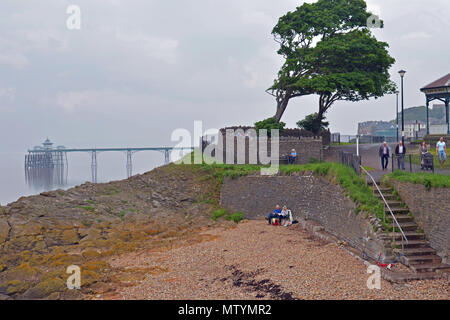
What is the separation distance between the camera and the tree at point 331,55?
24.6 meters

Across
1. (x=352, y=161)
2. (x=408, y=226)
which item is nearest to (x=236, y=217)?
(x=352, y=161)

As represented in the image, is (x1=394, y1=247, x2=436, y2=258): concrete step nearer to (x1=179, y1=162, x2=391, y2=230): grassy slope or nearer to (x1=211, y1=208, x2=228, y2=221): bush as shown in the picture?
(x1=179, y1=162, x2=391, y2=230): grassy slope

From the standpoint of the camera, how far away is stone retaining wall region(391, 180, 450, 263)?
9.21 meters

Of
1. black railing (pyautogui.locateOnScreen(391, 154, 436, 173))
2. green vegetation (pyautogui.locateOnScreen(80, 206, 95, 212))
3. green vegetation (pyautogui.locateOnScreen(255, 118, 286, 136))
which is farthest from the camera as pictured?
green vegetation (pyautogui.locateOnScreen(255, 118, 286, 136))

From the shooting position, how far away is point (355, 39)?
25391 millimetres

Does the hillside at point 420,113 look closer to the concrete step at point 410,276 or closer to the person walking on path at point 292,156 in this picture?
the person walking on path at point 292,156

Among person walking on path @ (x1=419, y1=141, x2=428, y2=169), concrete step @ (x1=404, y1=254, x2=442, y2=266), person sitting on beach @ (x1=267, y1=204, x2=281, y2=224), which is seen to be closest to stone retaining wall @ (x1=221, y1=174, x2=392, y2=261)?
→ concrete step @ (x1=404, y1=254, x2=442, y2=266)

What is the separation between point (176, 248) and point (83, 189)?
1055cm

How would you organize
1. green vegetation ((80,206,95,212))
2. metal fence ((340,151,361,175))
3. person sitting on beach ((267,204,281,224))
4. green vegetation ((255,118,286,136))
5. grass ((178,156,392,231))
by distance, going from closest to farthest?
grass ((178,156,392,231)) < metal fence ((340,151,361,175)) < person sitting on beach ((267,204,281,224)) < green vegetation ((80,206,95,212)) < green vegetation ((255,118,286,136))

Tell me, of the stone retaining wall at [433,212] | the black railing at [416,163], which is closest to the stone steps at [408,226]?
the stone retaining wall at [433,212]

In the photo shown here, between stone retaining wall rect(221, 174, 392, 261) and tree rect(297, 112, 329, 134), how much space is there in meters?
12.8

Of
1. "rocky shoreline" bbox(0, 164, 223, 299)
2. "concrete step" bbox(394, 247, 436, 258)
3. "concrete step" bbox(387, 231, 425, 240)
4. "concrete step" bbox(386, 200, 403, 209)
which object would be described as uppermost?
"concrete step" bbox(386, 200, 403, 209)
